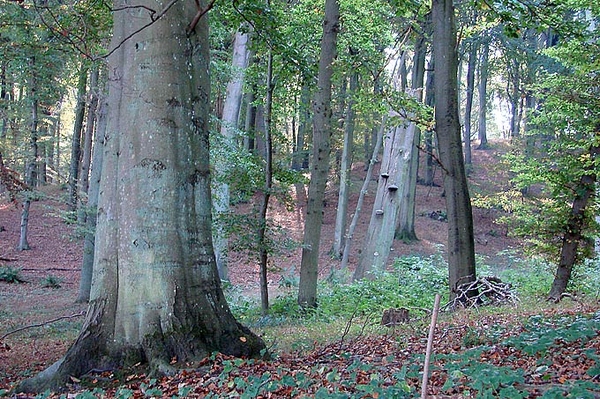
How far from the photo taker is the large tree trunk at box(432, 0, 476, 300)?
354 inches

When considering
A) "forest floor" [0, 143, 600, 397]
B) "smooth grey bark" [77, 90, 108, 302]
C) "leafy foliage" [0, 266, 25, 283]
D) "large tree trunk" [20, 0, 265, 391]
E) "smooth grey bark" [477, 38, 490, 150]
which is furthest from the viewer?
"smooth grey bark" [477, 38, 490, 150]

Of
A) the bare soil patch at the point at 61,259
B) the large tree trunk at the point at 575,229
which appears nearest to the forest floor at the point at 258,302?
the bare soil patch at the point at 61,259

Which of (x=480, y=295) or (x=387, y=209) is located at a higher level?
(x=387, y=209)

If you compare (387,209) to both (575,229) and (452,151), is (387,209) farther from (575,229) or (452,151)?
(575,229)

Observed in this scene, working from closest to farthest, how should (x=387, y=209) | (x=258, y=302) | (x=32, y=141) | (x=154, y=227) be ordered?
(x=154, y=227)
(x=258, y=302)
(x=387, y=209)
(x=32, y=141)

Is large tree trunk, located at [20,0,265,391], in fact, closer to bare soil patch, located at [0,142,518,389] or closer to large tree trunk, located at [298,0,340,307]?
bare soil patch, located at [0,142,518,389]

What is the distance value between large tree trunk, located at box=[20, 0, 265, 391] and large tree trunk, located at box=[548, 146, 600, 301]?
6.18 metres

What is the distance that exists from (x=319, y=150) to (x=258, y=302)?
14.4 ft

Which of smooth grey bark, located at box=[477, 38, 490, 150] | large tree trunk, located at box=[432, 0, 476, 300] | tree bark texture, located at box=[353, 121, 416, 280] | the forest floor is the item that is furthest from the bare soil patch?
smooth grey bark, located at box=[477, 38, 490, 150]

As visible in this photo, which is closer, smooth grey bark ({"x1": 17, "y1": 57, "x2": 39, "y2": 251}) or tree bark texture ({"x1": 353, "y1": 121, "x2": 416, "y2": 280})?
smooth grey bark ({"x1": 17, "y1": 57, "x2": 39, "y2": 251})

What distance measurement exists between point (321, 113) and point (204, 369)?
22.0 ft

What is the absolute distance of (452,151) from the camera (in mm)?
9023

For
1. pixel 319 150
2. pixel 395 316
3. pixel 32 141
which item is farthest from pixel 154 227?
→ pixel 32 141

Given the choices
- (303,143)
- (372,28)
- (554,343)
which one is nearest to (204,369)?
(554,343)
